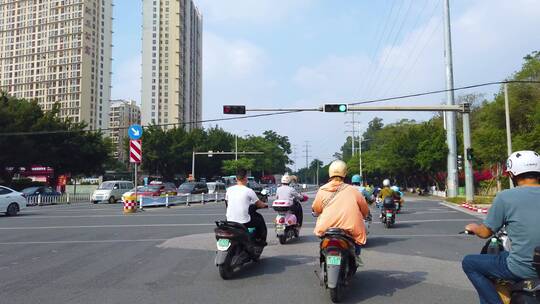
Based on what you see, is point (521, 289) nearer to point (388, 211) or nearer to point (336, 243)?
point (336, 243)

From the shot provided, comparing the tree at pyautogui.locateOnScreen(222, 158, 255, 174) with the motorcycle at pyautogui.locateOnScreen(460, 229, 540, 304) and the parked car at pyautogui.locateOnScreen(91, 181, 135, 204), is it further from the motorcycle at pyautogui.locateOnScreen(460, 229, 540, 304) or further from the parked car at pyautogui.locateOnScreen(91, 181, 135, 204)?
the motorcycle at pyautogui.locateOnScreen(460, 229, 540, 304)

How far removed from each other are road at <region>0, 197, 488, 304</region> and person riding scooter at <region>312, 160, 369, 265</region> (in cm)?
83

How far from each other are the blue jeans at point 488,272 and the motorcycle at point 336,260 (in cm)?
183

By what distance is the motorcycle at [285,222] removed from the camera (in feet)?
36.7

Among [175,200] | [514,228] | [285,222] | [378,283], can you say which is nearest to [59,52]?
[175,200]

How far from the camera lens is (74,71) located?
12462 cm

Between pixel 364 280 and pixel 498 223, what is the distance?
3.46 metres

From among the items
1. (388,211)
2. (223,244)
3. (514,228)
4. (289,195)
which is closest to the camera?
(514,228)

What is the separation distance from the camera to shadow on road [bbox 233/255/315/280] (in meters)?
7.82

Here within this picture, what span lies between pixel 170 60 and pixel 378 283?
116 meters

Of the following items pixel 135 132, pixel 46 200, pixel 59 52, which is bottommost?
pixel 46 200

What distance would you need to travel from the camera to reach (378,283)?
7016 mm

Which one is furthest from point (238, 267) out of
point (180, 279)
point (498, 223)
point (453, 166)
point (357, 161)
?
point (357, 161)

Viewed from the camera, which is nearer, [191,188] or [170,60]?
[191,188]
